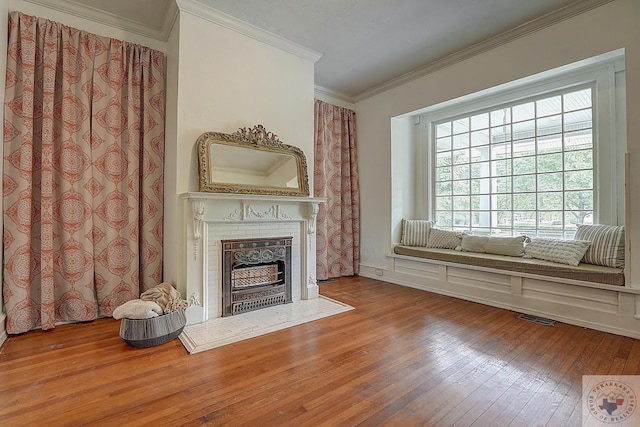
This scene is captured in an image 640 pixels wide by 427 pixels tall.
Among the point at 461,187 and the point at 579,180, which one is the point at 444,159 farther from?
the point at 579,180

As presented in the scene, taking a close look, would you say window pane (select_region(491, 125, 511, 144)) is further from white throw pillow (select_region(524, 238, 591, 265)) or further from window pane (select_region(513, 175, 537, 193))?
white throw pillow (select_region(524, 238, 591, 265))

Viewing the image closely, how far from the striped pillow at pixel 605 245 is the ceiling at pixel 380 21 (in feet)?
6.86

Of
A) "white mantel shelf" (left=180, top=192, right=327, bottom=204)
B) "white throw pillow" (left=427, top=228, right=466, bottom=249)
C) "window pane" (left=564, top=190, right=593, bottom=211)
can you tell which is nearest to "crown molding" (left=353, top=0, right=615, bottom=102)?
"window pane" (left=564, top=190, right=593, bottom=211)

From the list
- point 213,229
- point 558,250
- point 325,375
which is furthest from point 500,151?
point 213,229

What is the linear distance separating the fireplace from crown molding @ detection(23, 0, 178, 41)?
232 cm

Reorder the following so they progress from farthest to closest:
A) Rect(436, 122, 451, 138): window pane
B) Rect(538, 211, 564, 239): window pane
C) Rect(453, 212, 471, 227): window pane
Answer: Rect(436, 122, 451, 138): window pane < Rect(453, 212, 471, 227): window pane < Rect(538, 211, 564, 239): window pane

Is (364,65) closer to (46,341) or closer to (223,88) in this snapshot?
(223,88)

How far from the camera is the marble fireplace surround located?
2707mm

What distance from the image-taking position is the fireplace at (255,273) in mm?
2910

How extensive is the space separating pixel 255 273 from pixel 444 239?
2667mm

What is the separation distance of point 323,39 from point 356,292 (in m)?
3.13

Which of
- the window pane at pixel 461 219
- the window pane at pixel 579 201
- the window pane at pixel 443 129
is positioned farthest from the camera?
the window pane at pixel 443 129

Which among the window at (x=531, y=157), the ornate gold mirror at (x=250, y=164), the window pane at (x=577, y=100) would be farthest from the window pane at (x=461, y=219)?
the ornate gold mirror at (x=250, y=164)

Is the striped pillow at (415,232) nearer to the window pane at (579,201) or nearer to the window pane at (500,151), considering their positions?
the window pane at (500,151)
